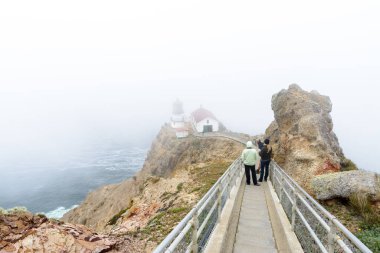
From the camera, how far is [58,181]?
10556cm

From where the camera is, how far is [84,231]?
904 cm

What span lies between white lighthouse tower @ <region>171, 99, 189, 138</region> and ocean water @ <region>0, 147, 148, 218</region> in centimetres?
2836

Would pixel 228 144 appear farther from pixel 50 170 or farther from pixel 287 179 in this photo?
pixel 50 170

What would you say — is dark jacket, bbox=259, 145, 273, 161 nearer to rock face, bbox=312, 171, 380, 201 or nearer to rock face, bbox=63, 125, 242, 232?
rock face, bbox=312, 171, 380, 201

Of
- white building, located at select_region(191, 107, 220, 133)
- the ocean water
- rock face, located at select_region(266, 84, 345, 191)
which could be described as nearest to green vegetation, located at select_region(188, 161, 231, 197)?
rock face, located at select_region(266, 84, 345, 191)

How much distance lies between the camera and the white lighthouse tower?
283 feet

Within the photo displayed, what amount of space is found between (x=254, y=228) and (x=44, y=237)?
6.18 m

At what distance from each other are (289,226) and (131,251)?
4.88 metres

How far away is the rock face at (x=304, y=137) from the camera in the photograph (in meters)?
13.9

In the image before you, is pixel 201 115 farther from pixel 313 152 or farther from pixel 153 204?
pixel 313 152

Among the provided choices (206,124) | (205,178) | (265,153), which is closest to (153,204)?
(205,178)

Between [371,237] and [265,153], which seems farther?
[265,153]

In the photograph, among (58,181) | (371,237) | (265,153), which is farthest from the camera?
(58,181)

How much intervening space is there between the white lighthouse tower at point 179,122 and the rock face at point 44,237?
240 feet
